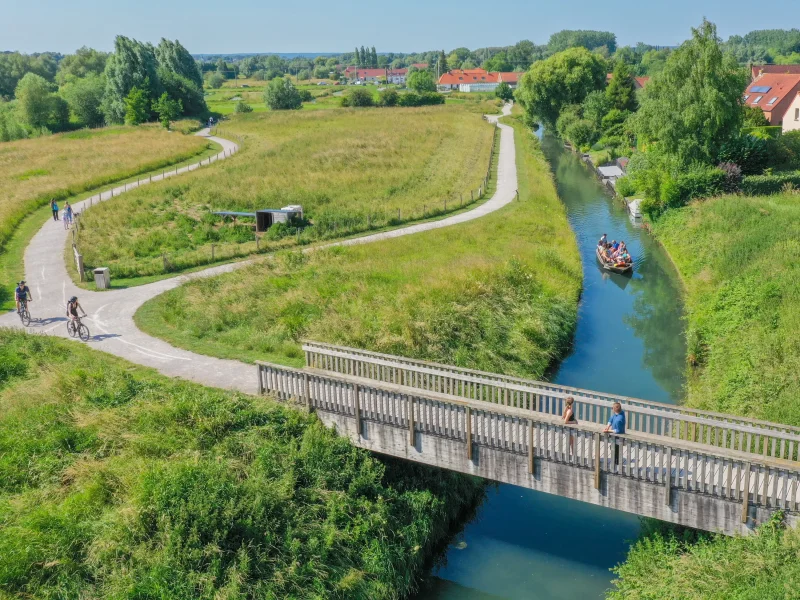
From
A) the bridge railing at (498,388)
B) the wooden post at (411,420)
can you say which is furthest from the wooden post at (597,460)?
the wooden post at (411,420)

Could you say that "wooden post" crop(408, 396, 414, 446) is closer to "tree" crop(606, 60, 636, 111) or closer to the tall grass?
the tall grass

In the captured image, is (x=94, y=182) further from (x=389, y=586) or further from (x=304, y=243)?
(x=389, y=586)

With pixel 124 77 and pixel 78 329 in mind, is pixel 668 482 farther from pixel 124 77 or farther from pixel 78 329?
pixel 124 77

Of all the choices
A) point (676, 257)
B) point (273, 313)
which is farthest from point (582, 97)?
point (273, 313)

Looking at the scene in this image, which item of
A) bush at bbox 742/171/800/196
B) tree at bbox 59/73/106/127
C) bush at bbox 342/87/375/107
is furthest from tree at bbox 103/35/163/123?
bush at bbox 742/171/800/196

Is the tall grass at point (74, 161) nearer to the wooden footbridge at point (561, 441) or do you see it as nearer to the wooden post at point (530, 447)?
the wooden footbridge at point (561, 441)

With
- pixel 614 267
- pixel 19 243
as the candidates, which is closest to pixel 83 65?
pixel 19 243
